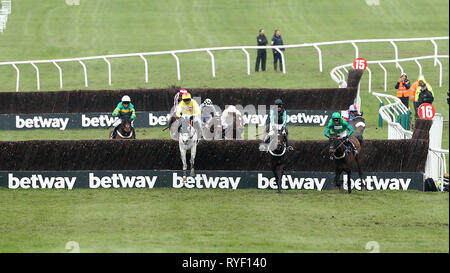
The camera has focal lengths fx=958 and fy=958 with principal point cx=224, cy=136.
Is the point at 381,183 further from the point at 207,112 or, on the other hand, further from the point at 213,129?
the point at 207,112

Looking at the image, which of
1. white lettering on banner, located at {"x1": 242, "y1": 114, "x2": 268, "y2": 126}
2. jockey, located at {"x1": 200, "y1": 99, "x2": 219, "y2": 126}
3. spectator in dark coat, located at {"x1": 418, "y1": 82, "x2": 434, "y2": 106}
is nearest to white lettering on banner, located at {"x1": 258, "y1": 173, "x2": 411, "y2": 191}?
jockey, located at {"x1": 200, "y1": 99, "x2": 219, "y2": 126}

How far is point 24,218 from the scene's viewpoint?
1753 centimetres

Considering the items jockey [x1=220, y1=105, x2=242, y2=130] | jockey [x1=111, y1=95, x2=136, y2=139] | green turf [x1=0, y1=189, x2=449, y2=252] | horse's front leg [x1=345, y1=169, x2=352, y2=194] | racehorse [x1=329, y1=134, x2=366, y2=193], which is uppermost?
jockey [x1=111, y1=95, x2=136, y2=139]

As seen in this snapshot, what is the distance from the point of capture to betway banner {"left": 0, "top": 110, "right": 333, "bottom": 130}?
2844cm

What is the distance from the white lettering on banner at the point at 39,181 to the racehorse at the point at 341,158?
5627 mm

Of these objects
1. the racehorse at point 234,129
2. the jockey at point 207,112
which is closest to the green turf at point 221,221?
the jockey at point 207,112

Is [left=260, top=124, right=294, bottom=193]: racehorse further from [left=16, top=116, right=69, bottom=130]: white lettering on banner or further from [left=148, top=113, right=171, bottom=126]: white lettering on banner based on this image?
[left=16, top=116, right=69, bottom=130]: white lettering on banner

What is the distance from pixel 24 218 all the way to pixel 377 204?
671 centimetres

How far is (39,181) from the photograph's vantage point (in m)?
20.8

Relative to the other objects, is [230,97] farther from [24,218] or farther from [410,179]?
[24,218]

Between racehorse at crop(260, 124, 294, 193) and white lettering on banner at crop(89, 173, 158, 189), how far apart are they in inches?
104

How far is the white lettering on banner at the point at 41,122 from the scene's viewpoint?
2859cm

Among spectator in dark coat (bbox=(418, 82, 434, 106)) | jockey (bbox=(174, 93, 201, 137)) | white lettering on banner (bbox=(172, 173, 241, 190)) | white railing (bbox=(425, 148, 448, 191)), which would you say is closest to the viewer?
white railing (bbox=(425, 148, 448, 191))

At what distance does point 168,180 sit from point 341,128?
12.9 ft
